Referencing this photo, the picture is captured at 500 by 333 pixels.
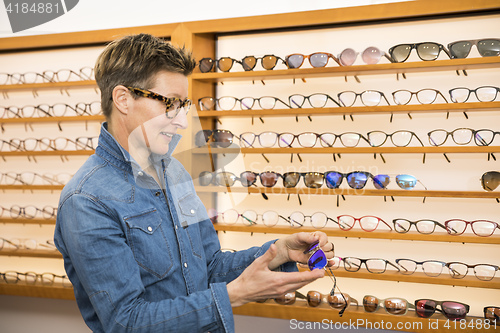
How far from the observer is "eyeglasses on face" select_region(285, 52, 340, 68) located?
2.68m

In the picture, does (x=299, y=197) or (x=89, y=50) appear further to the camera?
(x=89, y=50)

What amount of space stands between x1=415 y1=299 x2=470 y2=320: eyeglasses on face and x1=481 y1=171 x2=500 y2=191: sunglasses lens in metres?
0.69

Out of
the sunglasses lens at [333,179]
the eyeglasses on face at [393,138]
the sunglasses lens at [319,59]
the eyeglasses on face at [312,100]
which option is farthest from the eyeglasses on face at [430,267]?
the sunglasses lens at [319,59]

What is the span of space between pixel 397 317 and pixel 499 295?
0.70 m

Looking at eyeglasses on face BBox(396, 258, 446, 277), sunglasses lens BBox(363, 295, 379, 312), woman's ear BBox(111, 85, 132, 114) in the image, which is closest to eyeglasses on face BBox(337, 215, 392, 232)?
eyeglasses on face BBox(396, 258, 446, 277)

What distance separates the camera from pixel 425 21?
2688 millimetres

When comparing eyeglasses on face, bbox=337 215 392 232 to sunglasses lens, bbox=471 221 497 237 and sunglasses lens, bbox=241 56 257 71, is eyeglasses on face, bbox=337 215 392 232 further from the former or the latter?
sunglasses lens, bbox=241 56 257 71

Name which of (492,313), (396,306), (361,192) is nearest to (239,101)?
(361,192)

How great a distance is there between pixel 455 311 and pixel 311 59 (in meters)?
1.72

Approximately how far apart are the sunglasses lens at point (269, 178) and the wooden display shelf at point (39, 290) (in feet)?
5.05

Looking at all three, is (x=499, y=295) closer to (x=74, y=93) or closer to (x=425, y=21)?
(x=425, y=21)

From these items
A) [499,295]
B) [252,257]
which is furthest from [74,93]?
[499,295]

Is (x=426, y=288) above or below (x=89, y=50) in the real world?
below

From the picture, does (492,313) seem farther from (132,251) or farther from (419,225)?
(132,251)
